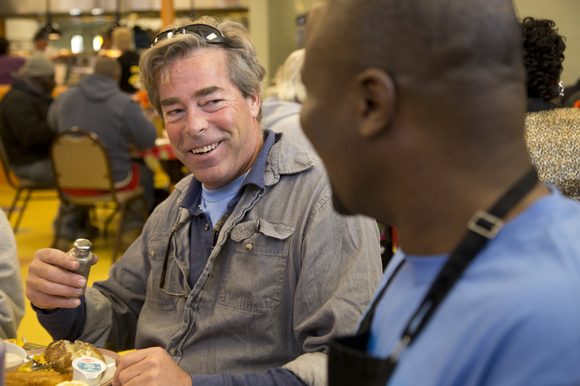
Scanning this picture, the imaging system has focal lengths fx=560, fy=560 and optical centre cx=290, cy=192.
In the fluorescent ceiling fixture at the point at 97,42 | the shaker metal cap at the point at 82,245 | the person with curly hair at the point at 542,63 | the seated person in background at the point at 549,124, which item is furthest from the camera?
the fluorescent ceiling fixture at the point at 97,42

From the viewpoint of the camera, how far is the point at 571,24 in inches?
189

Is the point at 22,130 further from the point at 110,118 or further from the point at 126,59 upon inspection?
the point at 126,59

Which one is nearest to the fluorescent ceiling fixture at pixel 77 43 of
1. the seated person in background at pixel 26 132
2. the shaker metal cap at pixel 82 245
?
the seated person in background at pixel 26 132

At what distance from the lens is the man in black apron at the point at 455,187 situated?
414 mm

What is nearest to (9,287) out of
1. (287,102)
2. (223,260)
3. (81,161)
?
(223,260)

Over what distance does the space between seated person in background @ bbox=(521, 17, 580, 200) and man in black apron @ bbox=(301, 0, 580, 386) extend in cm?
176

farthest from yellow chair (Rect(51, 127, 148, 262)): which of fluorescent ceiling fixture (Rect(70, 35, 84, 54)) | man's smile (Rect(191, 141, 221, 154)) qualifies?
fluorescent ceiling fixture (Rect(70, 35, 84, 54))

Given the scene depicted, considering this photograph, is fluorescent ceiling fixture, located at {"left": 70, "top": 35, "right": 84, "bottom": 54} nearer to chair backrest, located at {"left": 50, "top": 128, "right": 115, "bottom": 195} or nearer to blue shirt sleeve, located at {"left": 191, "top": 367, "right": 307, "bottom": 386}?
chair backrest, located at {"left": 50, "top": 128, "right": 115, "bottom": 195}

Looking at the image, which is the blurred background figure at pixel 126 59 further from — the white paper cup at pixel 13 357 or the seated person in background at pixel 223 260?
the white paper cup at pixel 13 357

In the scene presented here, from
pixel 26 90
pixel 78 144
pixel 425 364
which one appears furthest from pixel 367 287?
pixel 26 90

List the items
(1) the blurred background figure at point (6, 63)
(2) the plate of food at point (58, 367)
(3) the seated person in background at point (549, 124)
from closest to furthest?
1. (2) the plate of food at point (58, 367)
2. (3) the seated person in background at point (549, 124)
3. (1) the blurred background figure at point (6, 63)

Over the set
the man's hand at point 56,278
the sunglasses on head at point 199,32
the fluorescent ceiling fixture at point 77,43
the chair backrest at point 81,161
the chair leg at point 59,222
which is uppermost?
the sunglasses on head at point 199,32

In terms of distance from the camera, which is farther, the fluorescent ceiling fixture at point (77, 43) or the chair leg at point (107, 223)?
the fluorescent ceiling fixture at point (77, 43)

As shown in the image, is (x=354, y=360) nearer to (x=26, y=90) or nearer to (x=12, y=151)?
(x=12, y=151)
